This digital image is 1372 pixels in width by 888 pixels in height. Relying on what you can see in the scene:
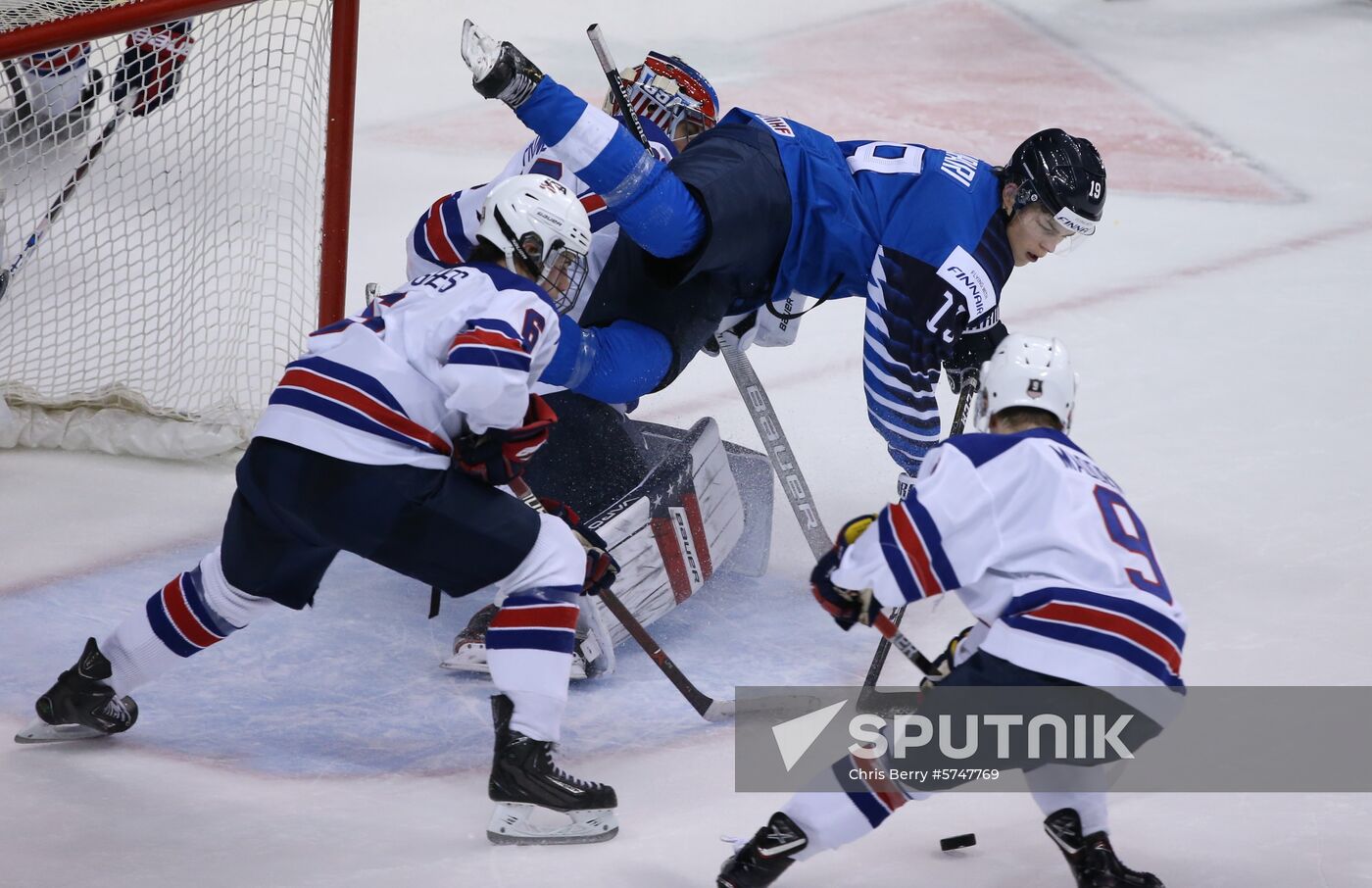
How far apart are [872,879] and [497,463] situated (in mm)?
815

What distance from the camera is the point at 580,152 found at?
9.34ft

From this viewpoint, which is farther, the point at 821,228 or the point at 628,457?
the point at 628,457

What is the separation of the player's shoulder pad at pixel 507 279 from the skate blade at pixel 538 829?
0.76 m

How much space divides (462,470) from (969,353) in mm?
1228

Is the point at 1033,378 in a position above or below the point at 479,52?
below

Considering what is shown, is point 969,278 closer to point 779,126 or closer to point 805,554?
point 779,126

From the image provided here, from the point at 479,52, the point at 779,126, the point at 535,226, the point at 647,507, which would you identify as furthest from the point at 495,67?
the point at 647,507

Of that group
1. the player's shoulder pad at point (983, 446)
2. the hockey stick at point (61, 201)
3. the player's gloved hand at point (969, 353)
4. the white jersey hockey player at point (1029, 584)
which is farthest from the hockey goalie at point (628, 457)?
the hockey stick at point (61, 201)

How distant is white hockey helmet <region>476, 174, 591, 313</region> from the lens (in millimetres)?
2393

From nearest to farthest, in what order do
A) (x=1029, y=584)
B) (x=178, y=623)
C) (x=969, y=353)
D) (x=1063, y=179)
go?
1. (x=1029, y=584)
2. (x=178, y=623)
3. (x=1063, y=179)
4. (x=969, y=353)

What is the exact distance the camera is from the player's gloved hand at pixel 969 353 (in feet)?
10.4

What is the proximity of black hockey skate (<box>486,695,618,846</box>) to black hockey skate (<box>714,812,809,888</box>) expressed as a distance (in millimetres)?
260

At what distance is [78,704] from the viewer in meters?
2.56

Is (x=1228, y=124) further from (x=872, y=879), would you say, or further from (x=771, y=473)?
(x=872, y=879)
